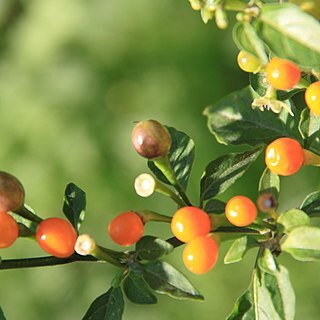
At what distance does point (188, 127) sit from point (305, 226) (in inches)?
79.1

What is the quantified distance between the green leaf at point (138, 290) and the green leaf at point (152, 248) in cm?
3

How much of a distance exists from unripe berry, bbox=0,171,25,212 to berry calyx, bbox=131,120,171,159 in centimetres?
17

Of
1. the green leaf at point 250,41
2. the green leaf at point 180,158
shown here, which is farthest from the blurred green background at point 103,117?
the green leaf at point 250,41

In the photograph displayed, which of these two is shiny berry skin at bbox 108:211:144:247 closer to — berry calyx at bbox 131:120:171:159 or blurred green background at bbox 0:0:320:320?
berry calyx at bbox 131:120:171:159

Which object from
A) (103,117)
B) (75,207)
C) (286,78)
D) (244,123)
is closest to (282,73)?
(286,78)

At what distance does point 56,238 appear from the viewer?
2.94 feet

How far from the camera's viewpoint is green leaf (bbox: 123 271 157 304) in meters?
0.94

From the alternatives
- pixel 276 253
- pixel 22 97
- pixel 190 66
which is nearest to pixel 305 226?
pixel 276 253

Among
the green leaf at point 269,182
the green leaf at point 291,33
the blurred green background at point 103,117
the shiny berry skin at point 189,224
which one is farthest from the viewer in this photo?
the blurred green background at point 103,117

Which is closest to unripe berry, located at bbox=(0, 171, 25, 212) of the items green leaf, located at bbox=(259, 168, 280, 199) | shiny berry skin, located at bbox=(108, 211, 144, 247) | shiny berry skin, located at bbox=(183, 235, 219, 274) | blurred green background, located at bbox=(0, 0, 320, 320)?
shiny berry skin, located at bbox=(108, 211, 144, 247)

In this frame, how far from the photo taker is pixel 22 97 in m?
3.11

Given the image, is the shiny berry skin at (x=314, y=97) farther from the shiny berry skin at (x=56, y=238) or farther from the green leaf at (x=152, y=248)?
the shiny berry skin at (x=56, y=238)

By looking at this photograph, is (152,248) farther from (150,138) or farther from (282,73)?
(282,73)

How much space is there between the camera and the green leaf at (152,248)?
35.1 inches
